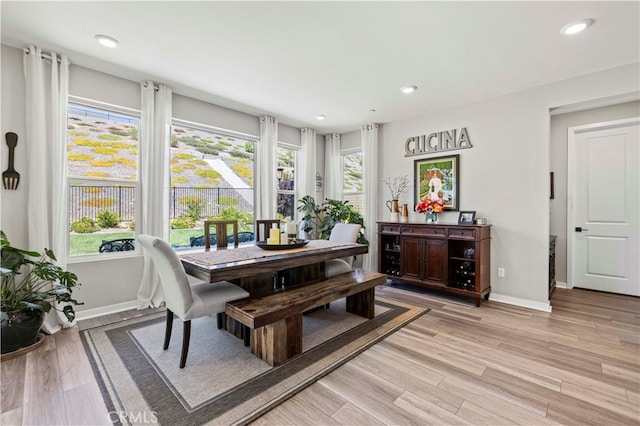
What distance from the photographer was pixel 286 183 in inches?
208

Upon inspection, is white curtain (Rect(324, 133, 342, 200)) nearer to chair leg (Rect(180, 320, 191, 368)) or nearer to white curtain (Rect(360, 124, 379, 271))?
white curtain (Rect(360, 124, 379, 271))

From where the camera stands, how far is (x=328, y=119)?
190 inches

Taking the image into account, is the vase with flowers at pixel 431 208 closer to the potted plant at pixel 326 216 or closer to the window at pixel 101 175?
the potted plant at pixel 326 216

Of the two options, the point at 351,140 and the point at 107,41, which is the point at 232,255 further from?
the point at 351,140

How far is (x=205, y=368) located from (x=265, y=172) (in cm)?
306

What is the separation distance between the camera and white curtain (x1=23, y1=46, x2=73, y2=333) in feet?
8.82

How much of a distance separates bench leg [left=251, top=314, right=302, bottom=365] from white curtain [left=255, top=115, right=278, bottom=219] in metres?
2.46

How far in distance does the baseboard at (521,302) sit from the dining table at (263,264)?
195 centimetres

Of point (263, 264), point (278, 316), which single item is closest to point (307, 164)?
point (263, 264)

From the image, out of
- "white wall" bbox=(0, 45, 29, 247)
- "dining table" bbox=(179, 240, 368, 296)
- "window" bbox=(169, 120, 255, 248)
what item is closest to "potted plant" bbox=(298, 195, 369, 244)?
"window" bbox=(169, 120, 255, 248)

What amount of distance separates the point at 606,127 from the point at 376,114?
10.1 ft

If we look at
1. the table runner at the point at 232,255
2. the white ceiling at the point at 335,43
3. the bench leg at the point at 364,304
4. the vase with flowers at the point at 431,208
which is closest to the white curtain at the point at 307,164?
the white ceiling at the point at 335,43

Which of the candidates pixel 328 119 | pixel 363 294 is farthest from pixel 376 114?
pixel 363 294

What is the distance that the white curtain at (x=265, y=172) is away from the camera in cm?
458
